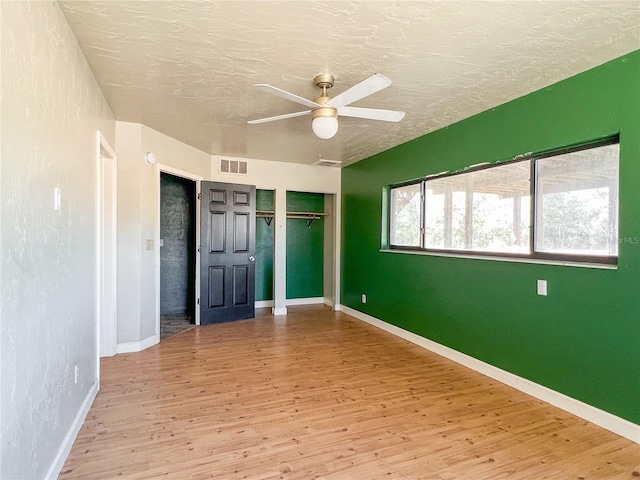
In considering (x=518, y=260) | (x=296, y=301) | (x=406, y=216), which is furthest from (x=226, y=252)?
(x=518, y=260)

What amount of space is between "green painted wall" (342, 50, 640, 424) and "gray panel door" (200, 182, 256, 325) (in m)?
2.34

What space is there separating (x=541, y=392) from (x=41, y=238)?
3.55m

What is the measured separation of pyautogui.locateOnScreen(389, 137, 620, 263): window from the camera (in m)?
2.54

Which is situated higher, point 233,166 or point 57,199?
point 233,166

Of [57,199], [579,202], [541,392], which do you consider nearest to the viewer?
[57,199]

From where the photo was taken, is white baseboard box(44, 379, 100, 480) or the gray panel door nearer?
white baseboard box(44, 379, 100, 480)

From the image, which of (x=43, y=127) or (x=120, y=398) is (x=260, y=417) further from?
(x=43, y=127)

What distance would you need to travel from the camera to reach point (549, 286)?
9.16 feet

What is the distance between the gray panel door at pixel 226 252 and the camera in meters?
5.11

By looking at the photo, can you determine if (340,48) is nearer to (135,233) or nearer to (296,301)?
(135,233)

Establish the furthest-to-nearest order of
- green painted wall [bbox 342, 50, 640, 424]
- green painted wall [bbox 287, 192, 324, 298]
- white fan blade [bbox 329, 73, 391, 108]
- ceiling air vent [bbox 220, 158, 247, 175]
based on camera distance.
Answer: green painted wall [bbox 287, 192, 324, 298] < ceiling air vent [bbox 220, 158, 247, 175] < green painted wall [bbox 342, 50, 640, 424] < white fan blade [bbox 329, 73, 391, 108]

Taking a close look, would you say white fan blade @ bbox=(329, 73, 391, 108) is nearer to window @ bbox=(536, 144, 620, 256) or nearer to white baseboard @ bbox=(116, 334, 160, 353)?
window @ bbox=(536, 144, 620, 256)

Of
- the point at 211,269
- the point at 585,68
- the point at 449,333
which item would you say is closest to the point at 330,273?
the point at 211,269

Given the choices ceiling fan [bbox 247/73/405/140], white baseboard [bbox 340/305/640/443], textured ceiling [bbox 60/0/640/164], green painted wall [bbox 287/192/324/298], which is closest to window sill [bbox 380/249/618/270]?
white baseboard [bbox 340/305/640/443]
